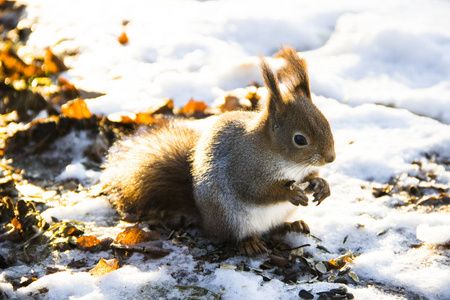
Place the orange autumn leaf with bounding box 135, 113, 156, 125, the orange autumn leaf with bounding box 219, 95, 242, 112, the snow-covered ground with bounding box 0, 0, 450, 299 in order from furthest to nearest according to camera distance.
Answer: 1. the orange autumn leaf with bounding box 219, 95, 242, 112
2. the orange autumn leaf with bounding box 135, 113, 156, 125
3. the snow-covered ground with bounding box 0, 0, 450, 299

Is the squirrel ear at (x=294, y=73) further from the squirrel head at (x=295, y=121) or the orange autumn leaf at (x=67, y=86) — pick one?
the orange autumn leaf at (x=67, y=86)

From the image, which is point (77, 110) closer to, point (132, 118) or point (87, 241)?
point (132, 118)

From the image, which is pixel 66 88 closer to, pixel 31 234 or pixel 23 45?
pixel 23 45

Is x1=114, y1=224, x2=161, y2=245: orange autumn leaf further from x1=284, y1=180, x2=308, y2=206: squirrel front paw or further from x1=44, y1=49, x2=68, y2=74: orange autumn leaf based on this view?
x1=44, y1=49, x2=68, y2=74: orange autumn leaf

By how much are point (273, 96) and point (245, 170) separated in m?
0.34

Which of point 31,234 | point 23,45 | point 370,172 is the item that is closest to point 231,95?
point 370,172

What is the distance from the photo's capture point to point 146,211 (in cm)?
232

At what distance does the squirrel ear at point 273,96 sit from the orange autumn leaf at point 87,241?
0.90 meters

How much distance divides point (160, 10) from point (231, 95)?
1.65 meters

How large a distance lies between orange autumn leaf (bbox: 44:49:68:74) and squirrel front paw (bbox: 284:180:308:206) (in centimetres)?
234

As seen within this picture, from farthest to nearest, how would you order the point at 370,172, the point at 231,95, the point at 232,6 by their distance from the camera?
the point at 232,6, the point at 231,95, the point at 370,172

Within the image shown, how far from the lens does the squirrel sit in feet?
6.51

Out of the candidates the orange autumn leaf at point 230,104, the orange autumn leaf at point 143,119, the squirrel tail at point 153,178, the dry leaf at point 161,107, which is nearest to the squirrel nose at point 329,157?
the squirrel tail at point 153,178

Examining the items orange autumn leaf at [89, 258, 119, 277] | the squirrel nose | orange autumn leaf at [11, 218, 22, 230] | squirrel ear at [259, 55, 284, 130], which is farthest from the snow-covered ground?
squirrel ear at [259, 55, 284, 130]
